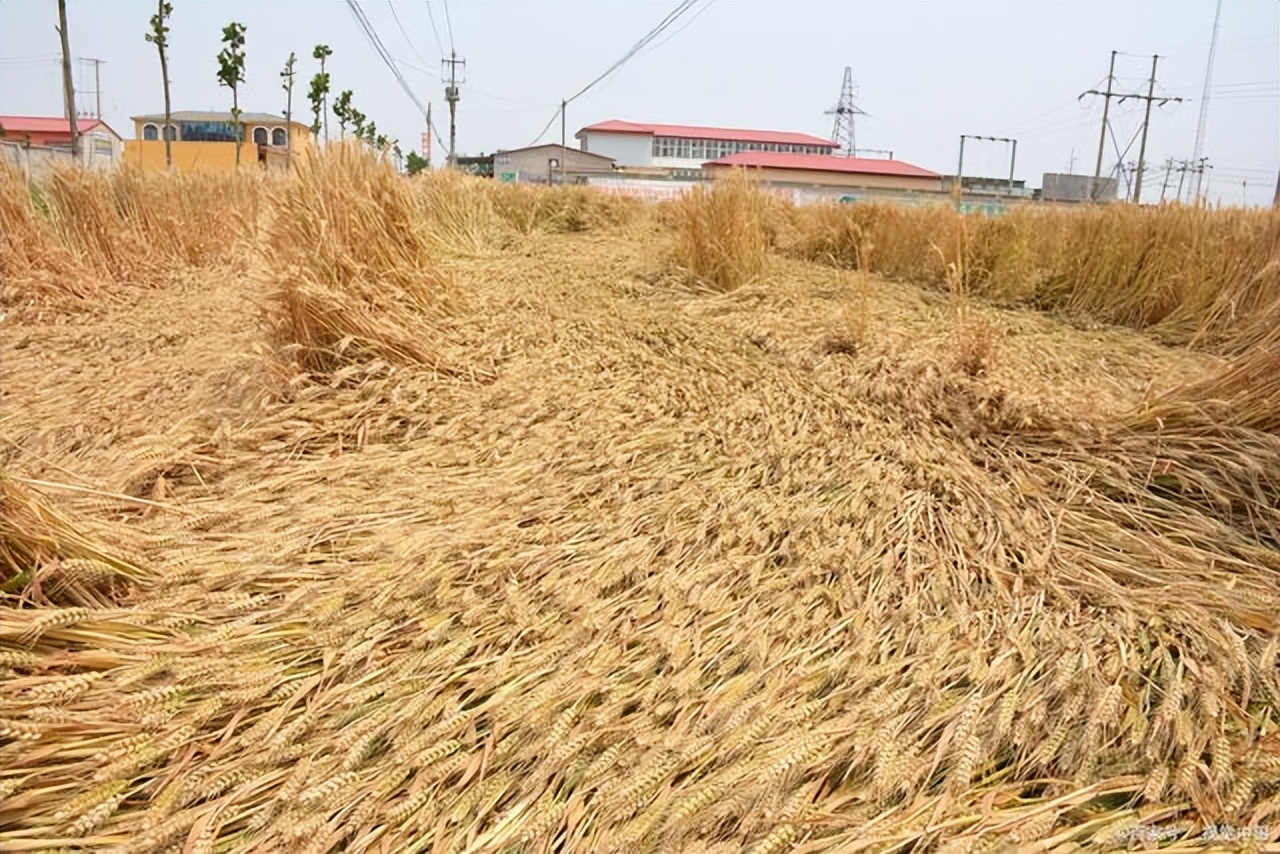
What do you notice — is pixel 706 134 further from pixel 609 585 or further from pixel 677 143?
pixel 609 585

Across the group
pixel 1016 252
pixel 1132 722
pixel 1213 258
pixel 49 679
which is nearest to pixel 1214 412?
pixel 1132 722

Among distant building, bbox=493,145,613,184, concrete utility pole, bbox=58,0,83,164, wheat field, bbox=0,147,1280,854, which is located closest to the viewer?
wheat field, bbox=0,147,1280,854

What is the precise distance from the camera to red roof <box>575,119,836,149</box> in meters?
41.0

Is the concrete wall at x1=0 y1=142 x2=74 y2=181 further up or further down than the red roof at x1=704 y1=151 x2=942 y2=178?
further down

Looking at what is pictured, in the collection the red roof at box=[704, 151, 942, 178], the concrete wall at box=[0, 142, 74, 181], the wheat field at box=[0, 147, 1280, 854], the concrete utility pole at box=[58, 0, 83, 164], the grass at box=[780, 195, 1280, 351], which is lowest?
the wheat field at box=[0, 147, 1280, 854]

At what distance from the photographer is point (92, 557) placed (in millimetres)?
991

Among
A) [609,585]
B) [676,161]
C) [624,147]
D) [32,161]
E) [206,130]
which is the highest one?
[624,147]

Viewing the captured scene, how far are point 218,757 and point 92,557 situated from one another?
15.5 inches

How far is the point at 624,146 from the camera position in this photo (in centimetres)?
4222

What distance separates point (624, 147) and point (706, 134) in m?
4.96

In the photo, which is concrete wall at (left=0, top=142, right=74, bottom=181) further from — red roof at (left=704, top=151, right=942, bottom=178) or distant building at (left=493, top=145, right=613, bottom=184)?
distant building at (left=493, top=145, right=613, bottom=184)

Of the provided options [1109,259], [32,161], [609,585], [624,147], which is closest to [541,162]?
[624,147]

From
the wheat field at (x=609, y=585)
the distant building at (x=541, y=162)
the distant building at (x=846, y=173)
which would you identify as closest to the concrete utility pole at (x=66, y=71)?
the wheat field at (x=609, y=585)

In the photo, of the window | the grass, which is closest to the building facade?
the window
